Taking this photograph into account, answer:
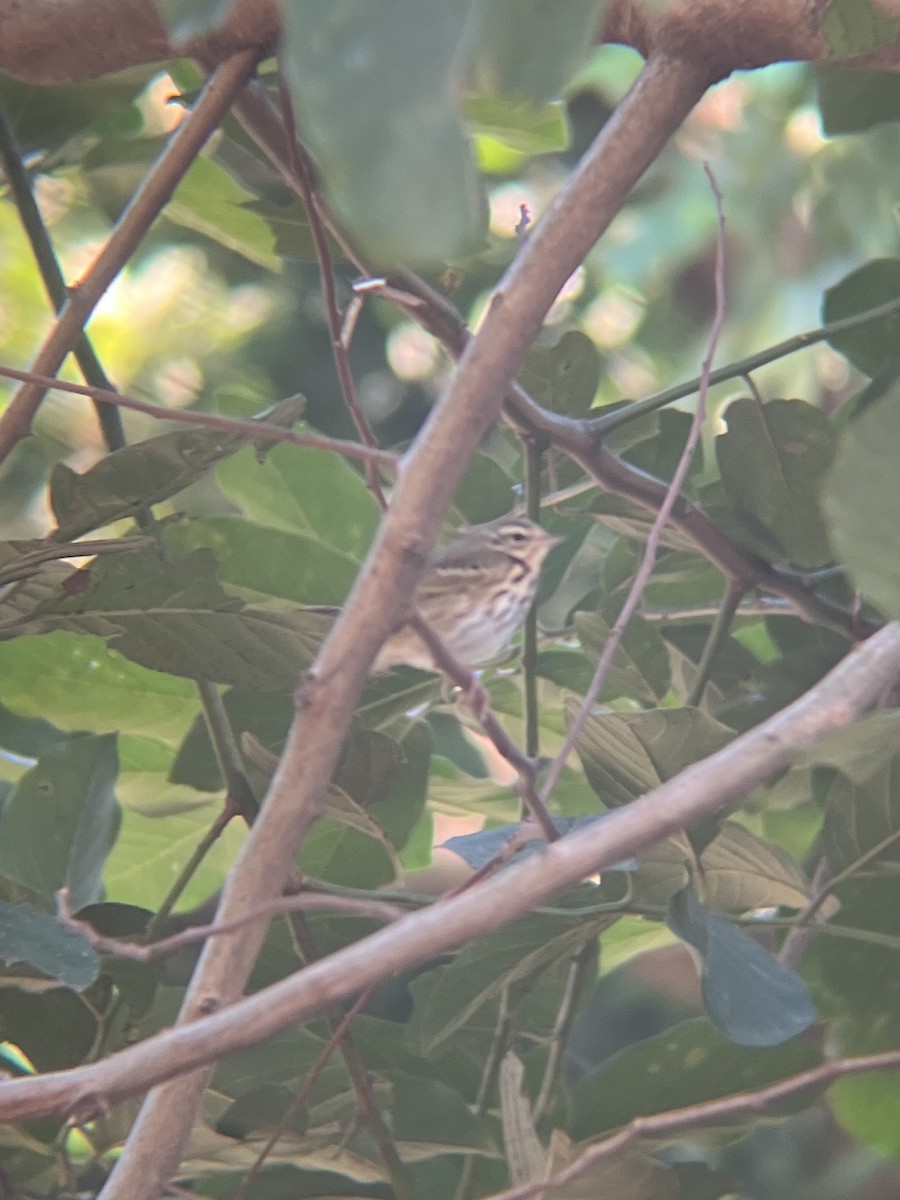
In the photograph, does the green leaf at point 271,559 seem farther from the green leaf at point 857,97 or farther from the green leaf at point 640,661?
the green leaf at point 857,97

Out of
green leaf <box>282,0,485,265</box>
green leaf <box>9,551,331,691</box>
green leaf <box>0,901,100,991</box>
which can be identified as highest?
green leaf <box>282,0,485,265</box>

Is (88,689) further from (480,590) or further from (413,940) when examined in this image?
(480,590)

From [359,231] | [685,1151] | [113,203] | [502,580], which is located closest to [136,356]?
[502,580]

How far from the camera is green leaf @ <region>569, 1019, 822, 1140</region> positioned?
0.87 meters

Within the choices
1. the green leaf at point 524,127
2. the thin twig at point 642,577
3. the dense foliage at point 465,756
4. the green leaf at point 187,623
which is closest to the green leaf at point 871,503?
the dense foliage at point 465,756

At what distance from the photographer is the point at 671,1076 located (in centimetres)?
88

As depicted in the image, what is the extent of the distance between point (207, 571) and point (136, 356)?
4.88 feet

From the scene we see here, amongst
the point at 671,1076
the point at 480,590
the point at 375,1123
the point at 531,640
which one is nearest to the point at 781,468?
the point at 531,640

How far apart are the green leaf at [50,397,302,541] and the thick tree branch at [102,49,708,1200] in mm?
241

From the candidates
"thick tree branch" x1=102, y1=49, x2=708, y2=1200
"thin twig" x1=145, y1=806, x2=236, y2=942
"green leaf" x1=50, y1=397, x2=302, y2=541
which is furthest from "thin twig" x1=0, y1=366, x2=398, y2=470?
"thin twig" x1=145, y1=806, x2=236, y2=942

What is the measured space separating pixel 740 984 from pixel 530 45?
0.55m

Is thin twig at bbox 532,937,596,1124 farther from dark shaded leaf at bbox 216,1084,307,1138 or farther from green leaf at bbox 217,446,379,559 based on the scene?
green leaf at bbox 217,446,379,559

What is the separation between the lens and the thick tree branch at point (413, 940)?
52cm

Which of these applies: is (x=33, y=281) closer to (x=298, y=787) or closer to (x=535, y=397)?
(x=535, y=397)
